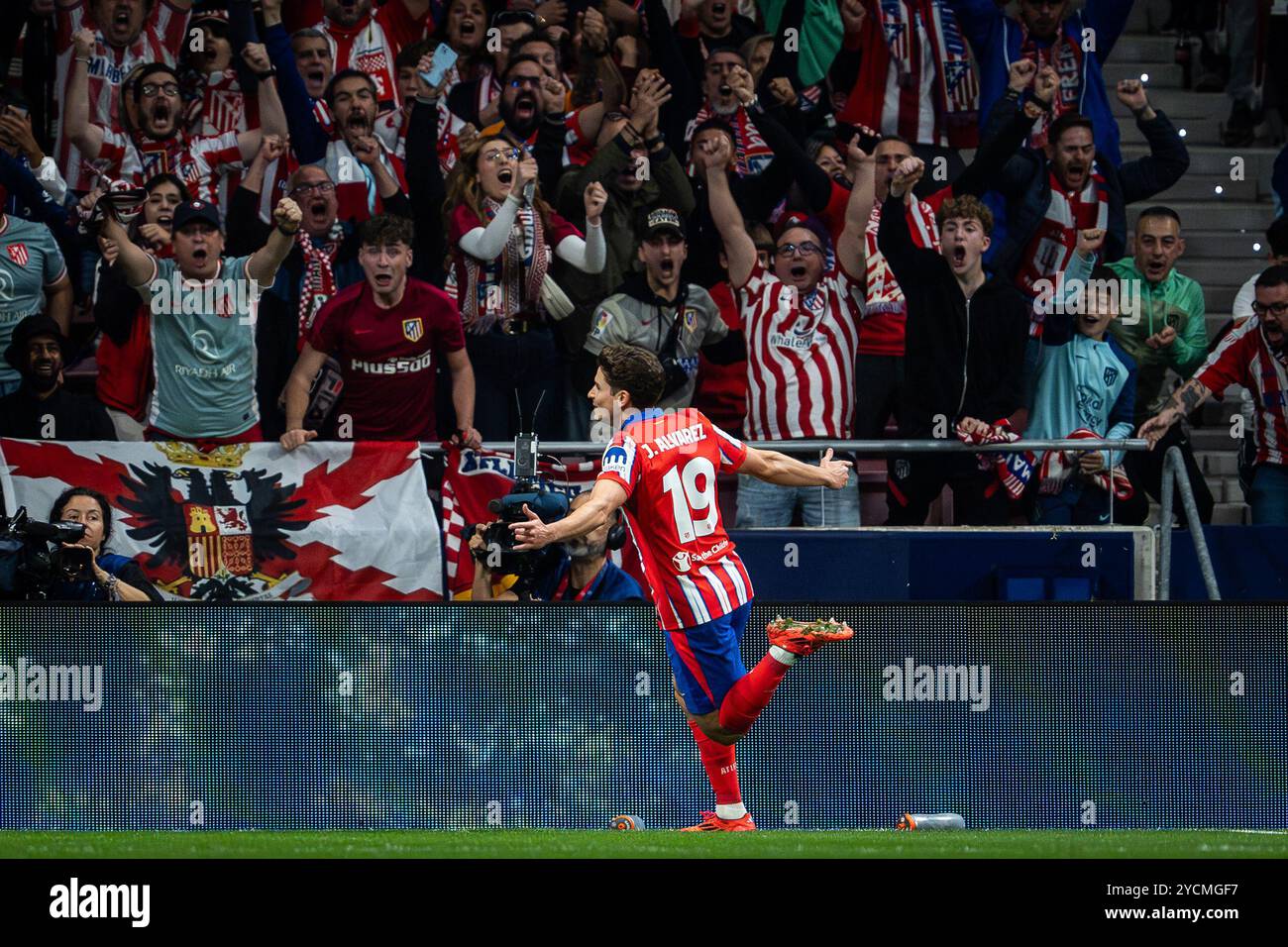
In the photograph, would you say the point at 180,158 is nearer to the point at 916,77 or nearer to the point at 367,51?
the point at 367,51

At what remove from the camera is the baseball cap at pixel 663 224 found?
35.5ft

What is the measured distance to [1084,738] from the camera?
7.85m

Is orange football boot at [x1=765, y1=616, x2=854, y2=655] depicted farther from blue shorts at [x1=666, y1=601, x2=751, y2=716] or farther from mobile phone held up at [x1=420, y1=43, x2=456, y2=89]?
mobile phone held up at [x1=420, y1=43, x2=456, y2=89]

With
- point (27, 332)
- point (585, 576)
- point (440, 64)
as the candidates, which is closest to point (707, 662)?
point (585, 576)

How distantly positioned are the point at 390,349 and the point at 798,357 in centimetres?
247

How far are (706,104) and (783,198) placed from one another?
0.88 meters

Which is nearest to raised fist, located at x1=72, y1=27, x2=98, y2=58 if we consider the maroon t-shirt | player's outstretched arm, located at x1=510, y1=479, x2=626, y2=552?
the maroon t-shirt

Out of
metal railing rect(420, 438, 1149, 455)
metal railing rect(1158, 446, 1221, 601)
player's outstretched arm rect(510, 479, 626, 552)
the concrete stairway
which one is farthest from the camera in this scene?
the concrete stairway

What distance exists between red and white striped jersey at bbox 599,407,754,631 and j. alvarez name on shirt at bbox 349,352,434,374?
12.2 ft

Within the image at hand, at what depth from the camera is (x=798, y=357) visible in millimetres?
10688

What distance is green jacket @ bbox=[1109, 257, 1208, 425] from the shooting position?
11195mm

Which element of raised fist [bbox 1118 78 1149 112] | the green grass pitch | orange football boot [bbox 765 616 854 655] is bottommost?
the green grass pitch
